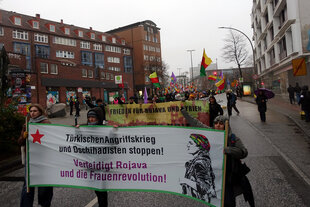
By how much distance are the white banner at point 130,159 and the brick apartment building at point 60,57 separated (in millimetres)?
25727

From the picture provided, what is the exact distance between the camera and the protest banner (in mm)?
8898

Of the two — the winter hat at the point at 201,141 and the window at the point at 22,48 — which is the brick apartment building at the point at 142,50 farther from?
the winter hat at the point at 201,141

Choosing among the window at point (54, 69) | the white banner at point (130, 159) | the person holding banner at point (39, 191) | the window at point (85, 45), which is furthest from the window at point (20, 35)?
the white banner at point (130, 159)

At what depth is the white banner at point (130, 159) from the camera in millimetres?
3100

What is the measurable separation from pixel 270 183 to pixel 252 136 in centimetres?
497

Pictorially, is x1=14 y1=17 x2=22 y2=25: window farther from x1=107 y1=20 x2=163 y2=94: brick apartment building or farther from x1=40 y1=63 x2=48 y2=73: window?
x1=107 y1=20 x2=163 y2=94: brick apartment building

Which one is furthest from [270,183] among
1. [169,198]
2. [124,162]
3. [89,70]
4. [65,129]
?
[89,70]

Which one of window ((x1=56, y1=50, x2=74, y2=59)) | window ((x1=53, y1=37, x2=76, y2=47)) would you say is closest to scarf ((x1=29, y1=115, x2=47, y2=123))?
window ((x1=56, y1=50, x2=74, y2=59))

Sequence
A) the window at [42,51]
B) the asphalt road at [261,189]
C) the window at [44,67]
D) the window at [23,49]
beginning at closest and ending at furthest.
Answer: the asphalt road at [261,189]
the window at [44,67]
the window at [23,49]
the window at [42,51]

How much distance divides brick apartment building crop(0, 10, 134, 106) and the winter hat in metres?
26.9

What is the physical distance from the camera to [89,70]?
4369cm

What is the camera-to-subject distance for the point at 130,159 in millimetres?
3496

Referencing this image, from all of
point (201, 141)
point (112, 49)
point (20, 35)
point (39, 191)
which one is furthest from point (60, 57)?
point (201, 141)

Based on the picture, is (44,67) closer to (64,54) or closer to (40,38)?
(40,38)
